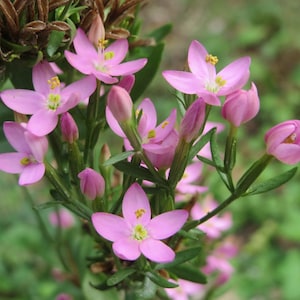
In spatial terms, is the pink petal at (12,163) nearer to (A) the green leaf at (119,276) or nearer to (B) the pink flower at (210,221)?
(A) the green leaf at (119,276)

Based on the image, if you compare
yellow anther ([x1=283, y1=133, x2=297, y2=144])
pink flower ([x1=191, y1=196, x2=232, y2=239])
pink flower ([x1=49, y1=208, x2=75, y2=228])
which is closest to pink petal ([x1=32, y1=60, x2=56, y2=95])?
yellow anther ([x1=283, y1=133, x2=297, y2=144])

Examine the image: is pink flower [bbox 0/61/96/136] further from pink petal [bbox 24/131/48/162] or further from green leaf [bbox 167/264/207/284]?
green leaf [bbox 167/264/207/284]

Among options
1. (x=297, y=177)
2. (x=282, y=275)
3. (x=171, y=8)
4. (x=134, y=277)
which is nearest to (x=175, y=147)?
(x=134, y=277)

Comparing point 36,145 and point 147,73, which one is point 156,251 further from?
point 147,73

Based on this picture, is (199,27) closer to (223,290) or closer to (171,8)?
(171,8)

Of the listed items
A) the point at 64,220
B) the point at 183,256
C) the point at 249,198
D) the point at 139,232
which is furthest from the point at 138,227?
the point at 249,198

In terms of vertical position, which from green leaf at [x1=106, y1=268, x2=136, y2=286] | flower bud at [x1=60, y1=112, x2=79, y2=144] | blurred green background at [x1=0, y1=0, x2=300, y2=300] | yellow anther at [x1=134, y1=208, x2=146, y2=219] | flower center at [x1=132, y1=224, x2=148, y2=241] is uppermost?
flower bud at [x1=60, y1=112, x2=79, y2=144]
